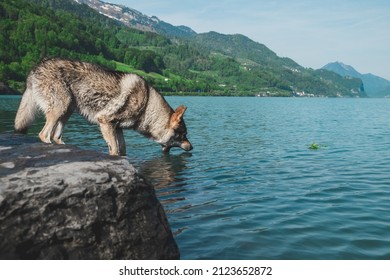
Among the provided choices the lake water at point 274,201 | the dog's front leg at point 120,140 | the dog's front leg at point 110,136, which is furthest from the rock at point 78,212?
the dog's front leg at point 120,140

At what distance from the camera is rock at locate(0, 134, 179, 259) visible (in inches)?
206

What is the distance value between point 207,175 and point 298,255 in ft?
26.4

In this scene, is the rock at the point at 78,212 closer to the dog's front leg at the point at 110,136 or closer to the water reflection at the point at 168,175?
the water reflection at the point at 168,175

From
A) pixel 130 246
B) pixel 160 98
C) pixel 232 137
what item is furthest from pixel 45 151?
pixel 232 137

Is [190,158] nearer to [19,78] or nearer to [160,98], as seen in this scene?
[160,98]

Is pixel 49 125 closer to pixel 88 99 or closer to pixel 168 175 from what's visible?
pixel 88 99

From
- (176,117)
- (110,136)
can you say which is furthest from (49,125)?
(176,117)

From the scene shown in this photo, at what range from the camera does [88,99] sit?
11.9 metres

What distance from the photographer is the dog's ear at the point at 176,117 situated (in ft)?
47.4

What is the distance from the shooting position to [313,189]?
42.3 feet

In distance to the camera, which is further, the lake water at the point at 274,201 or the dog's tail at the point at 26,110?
the dog's tail at the point at 26,110

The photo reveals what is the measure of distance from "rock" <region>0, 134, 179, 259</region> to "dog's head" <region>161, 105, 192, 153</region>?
7.69 meters

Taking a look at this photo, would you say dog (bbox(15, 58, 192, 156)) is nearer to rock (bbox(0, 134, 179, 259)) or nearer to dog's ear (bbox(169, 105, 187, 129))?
dog's ear (bbox(169, 105, 187, 129))

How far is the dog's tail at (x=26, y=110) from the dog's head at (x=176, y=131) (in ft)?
16.8
